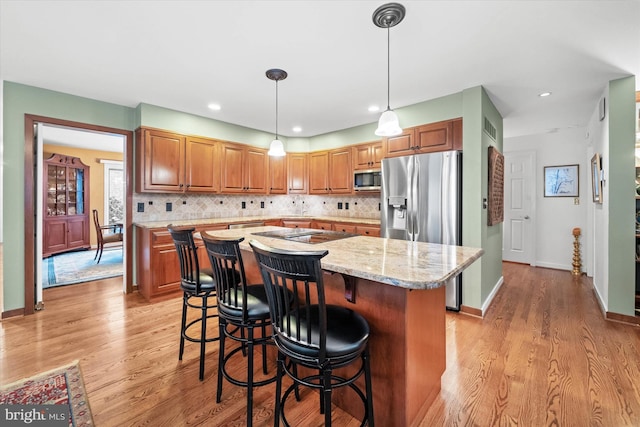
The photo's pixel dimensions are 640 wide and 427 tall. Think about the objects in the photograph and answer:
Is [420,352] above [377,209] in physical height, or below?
below

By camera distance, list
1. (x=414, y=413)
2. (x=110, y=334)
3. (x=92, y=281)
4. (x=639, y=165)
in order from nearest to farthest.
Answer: (x=414, y=413)
(x=110, y=334)
(x=639, y=165)
(x=92, y=281)

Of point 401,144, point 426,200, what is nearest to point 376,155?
point 401,144

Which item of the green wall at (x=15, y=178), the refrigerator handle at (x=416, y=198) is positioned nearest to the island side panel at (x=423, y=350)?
the refrigerator handle at (x=416, y=198)

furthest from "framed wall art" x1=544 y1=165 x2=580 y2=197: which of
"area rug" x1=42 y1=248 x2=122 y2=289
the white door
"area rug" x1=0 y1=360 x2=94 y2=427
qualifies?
"area rug" x1=42 y1=248 x2=122 y2=289

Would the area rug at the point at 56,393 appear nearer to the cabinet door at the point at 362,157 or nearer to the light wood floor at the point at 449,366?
the light wood floor at the point at 449,366

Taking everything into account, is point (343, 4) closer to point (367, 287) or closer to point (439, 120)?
point (367, 287)

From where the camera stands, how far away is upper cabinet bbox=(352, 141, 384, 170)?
4.21m

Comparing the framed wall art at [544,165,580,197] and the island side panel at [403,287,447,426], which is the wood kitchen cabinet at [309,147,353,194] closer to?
the island side panel at [403,287,447,426]

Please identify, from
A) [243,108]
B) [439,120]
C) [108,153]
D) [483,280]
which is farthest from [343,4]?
[108,153]

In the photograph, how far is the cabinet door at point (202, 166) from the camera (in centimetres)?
399

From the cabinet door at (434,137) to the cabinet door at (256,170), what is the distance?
2646 mm

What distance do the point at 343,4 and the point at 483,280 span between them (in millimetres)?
3051

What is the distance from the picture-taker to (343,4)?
5.91ft

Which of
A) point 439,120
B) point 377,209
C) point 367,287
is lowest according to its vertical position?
point 367,287
